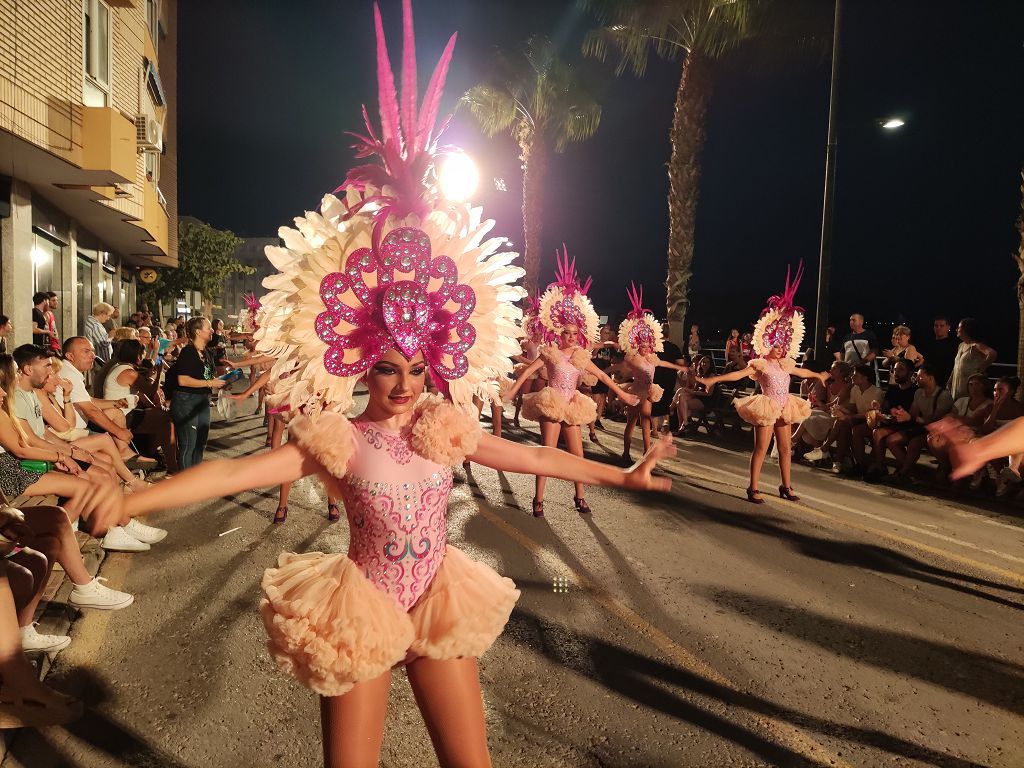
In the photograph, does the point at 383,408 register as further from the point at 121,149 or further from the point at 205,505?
the point at 121,149

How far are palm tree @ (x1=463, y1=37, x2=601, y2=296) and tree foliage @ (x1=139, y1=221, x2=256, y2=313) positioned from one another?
27.8 meters

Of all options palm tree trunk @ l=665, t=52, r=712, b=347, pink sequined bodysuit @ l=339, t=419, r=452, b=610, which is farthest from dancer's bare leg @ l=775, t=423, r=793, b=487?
palm tree trunk @ l=665, t=52, r=712, b=347

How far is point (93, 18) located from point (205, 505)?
48.1 feet

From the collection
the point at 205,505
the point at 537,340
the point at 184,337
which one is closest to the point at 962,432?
the point at 205,505

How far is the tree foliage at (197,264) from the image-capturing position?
150 ft

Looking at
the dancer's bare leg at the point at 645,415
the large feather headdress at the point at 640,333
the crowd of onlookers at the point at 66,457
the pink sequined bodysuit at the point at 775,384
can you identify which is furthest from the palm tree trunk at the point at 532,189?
the pink sequined bodysuit at the point at 775,384

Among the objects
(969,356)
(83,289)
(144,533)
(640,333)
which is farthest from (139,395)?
(83,289)

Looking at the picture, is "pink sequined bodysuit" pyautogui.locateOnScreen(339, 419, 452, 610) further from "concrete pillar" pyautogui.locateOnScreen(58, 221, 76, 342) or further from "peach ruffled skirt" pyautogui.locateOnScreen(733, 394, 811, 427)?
"concrete pillar" pyautogui.locateOnScreen(58, 221, 76, 342)

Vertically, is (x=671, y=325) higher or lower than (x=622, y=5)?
lower

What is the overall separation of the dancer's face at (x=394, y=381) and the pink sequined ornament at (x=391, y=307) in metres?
0.03

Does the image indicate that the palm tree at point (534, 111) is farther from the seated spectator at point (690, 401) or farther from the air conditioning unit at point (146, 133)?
the air conditioning unit at point (146, 133)

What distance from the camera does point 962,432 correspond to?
10.6 feet

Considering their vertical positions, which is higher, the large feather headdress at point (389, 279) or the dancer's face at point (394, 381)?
the large feather headdress at point (389, 279)

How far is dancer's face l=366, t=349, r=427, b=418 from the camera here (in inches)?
97.0
